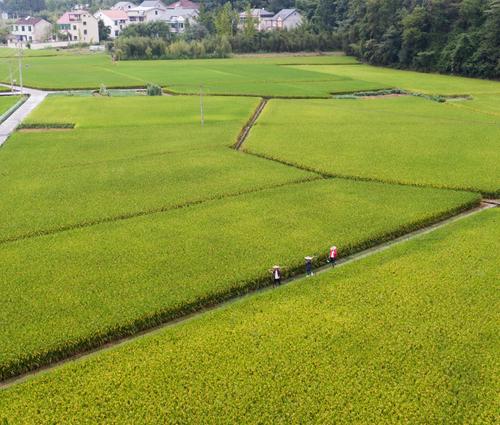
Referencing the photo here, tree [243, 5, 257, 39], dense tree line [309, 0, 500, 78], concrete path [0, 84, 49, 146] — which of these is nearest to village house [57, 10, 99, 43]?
tree [243, 5, 257, 39]

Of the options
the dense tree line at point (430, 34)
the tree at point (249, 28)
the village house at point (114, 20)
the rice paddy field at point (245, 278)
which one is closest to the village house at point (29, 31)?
the village house at point (114, 20)

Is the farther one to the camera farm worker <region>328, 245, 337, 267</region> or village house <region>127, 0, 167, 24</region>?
village house <region>127, 0, 167, 24</region>

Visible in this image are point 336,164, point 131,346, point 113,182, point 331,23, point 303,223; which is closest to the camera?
point 131,346

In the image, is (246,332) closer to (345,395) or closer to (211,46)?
(345,395)

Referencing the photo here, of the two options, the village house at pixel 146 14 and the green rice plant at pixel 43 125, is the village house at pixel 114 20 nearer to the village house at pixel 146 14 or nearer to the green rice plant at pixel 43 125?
the village house at pixel 146 14

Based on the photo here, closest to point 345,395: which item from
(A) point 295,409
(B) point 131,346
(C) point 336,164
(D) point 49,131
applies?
(A) point 295,409

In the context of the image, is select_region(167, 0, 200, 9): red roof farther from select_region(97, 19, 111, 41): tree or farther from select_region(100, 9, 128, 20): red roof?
select_region(97, 19, 111, 41): tree
